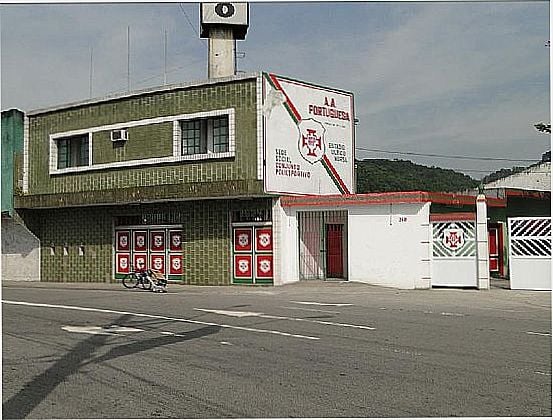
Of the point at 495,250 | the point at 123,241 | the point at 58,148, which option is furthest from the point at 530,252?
the point at 58,148

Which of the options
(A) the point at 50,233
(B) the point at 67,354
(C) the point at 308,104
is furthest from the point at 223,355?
(A) the point at 50,233

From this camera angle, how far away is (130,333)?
550 inches

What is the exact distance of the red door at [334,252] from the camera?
28.6m

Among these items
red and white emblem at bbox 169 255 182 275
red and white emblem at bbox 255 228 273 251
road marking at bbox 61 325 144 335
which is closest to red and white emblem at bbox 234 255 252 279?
red and white emblem at bbox 255 228 273 251

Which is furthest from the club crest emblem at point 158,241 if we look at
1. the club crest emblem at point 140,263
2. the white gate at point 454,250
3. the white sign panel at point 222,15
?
the white gate at point 454,250

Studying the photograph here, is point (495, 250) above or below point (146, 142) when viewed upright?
below

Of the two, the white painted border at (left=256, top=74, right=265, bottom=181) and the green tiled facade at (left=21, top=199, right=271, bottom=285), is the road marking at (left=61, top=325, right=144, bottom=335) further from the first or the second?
the green tiled facade at (left=21, top=199, right=271, bottom=285)

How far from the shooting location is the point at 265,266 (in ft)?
91.7

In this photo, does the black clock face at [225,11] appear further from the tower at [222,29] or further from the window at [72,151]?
the window at [72,151]

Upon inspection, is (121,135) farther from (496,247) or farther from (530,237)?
(530,237)

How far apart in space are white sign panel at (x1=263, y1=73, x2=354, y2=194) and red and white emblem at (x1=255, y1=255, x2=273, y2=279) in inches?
91.7

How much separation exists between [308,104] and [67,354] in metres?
19.2

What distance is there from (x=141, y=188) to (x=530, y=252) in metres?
14.1

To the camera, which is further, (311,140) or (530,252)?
(311,140)
